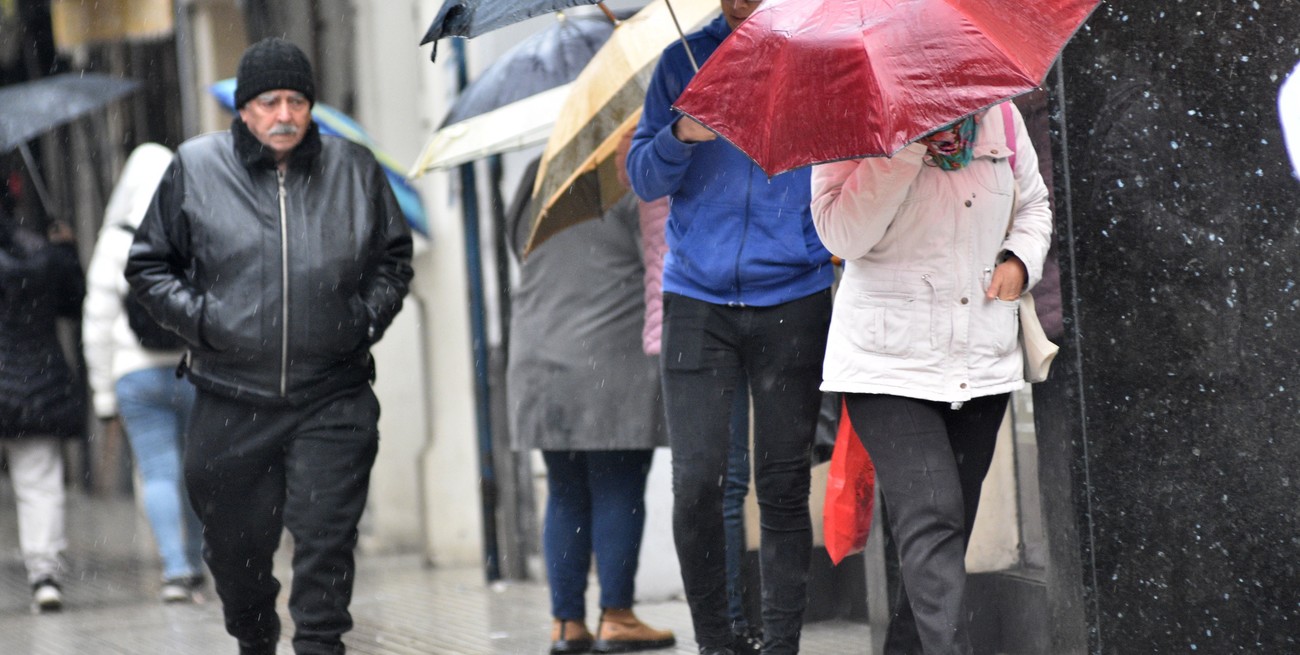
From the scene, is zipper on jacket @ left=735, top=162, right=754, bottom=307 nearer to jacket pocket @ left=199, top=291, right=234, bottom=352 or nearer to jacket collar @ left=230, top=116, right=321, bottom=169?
jacket collar @ left=230, top=116, right=321, bottom=169

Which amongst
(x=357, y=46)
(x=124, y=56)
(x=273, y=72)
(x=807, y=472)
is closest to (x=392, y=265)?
(x=273, y=72)

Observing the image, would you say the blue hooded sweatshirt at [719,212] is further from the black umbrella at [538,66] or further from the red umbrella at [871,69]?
the black umbrella at [538,66]

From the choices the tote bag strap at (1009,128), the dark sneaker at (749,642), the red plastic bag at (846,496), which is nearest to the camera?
the tote bag strap at (1009,128)

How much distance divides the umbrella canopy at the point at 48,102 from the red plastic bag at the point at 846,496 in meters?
5.61

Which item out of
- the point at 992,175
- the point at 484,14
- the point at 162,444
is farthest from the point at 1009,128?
the point at 162,444

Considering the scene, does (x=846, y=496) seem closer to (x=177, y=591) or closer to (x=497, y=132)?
(x=497, y=132)

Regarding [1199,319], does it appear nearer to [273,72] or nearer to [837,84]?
[837,84]

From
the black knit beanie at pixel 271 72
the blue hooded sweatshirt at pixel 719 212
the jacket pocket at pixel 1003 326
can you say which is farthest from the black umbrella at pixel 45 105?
the jacket pocket at pixel 1003 326

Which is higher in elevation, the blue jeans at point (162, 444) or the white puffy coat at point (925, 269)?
the white puffy coat at point (925, 269)

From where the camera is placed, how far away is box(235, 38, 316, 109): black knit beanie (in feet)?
18.5

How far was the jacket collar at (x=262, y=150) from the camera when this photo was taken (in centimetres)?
559

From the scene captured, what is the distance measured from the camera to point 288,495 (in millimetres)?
5547

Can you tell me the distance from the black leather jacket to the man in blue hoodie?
947 mm

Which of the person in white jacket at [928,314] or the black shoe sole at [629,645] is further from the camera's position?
the black shoe sole at [629,645]
